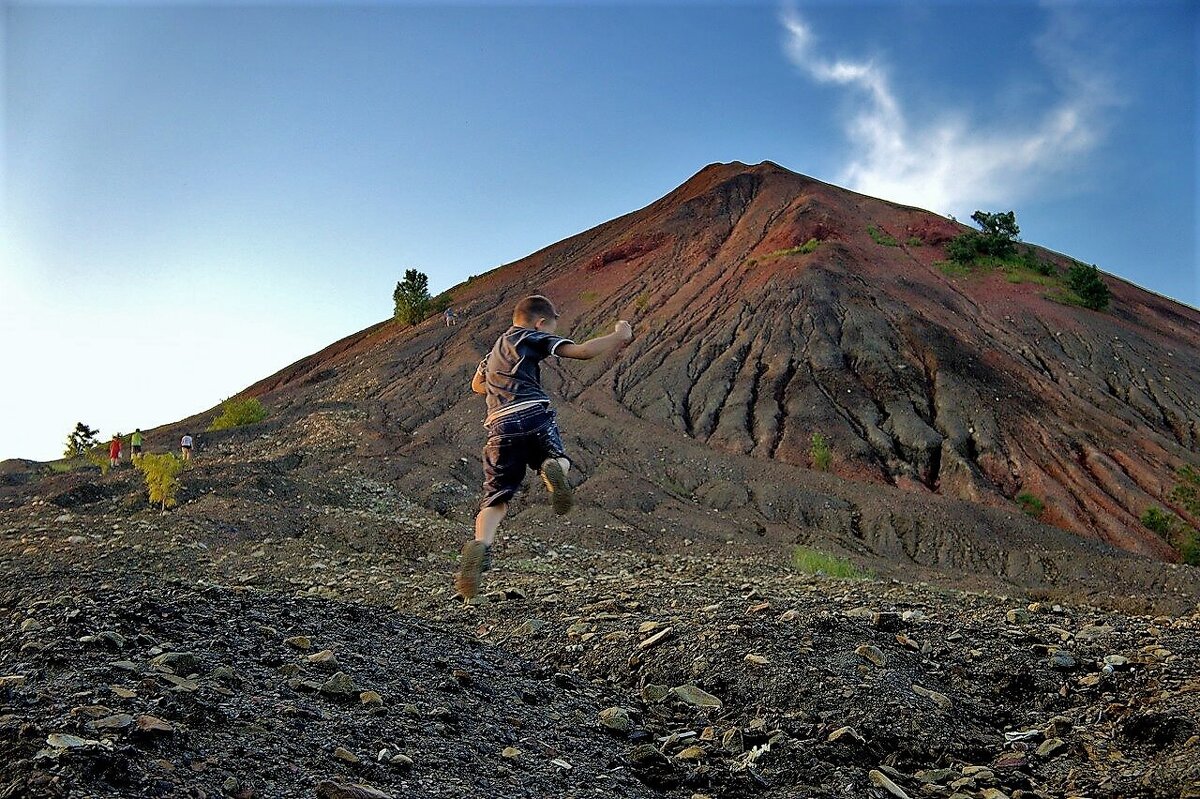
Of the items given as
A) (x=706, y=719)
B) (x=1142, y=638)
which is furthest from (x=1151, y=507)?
(x=706, y=719)

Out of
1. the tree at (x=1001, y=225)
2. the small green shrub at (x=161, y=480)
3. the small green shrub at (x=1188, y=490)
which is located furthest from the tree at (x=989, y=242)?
the small green shrub at (x=161, y=480)

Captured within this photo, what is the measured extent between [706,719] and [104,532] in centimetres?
1304

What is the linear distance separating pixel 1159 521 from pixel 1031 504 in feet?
13.3

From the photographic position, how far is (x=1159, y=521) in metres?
29.2

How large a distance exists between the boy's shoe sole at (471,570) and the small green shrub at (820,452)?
86.7ft

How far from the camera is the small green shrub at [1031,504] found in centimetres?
2983

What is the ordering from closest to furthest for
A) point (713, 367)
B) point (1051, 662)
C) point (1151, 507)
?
point (1051, 662) → point (1151, 507) → point (713, 367)

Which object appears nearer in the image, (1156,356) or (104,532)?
(104,532)

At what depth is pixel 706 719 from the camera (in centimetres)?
500

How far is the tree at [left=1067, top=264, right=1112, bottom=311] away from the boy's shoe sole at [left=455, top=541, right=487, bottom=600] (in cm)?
4704

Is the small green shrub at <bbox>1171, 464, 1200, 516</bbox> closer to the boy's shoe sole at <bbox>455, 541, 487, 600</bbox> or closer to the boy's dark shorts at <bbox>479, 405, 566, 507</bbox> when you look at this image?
the boy's dark shorts at <bbox>479, 405, 566, 507</bbox>

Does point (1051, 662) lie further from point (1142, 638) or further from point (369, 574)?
point (369, 574)

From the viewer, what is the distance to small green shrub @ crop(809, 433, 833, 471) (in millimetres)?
31469

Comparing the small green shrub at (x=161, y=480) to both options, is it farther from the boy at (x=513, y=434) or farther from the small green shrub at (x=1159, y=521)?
the small green shrub at (x=1159, y=521)
